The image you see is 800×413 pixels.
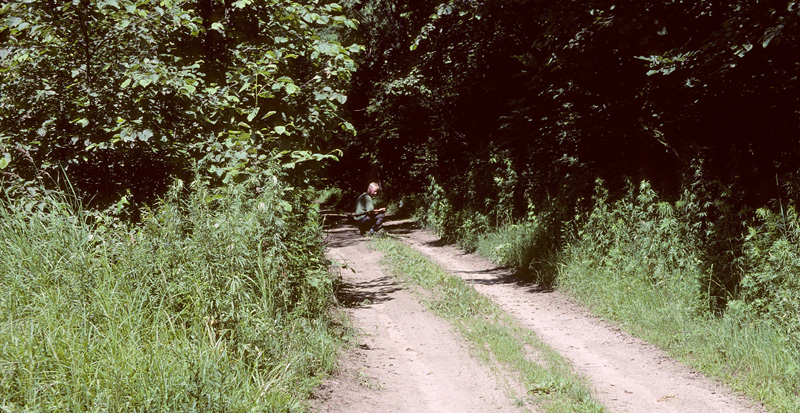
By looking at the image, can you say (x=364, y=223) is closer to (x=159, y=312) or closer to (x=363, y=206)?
(x=363, y=206)

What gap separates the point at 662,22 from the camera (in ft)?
30.9

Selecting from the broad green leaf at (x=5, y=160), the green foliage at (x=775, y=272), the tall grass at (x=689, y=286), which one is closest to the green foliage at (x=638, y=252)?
the tall grass at (x=689, y=286)

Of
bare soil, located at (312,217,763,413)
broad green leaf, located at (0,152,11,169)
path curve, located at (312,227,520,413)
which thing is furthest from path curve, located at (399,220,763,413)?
broad green leaf, located at (0,152,11,169)

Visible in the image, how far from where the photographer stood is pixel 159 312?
502cm

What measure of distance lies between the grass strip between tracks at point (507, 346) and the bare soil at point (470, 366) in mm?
184

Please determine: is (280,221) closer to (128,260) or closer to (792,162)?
(128,260)

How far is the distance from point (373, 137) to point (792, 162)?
20972mm

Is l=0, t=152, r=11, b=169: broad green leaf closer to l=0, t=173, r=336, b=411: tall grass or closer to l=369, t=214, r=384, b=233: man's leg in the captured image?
l=0, t=173, r=336, b=411: tall grass

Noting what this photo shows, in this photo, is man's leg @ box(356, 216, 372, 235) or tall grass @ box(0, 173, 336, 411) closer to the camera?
tall grass @ box(0, 173, 336, 411)

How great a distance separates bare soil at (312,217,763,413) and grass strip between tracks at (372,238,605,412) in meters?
0.18

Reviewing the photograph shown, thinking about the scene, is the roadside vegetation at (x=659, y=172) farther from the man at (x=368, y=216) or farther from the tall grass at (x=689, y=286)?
the man at (x=368, y=216)

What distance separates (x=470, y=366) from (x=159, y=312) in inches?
136

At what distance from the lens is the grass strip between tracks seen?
19.3ft

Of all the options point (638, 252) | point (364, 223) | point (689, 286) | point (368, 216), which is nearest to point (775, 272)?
point (689, 286)
